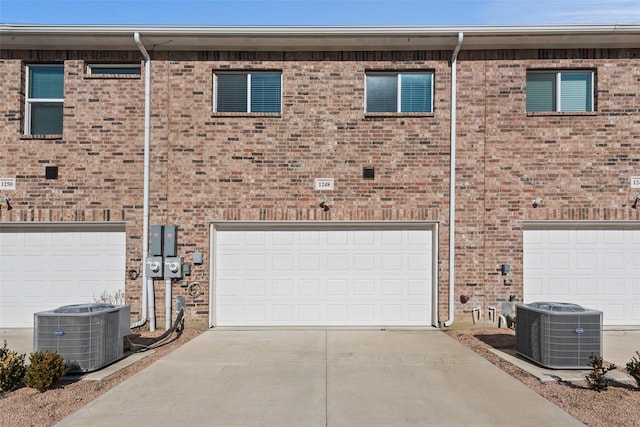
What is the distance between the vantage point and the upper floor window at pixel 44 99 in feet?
29.9

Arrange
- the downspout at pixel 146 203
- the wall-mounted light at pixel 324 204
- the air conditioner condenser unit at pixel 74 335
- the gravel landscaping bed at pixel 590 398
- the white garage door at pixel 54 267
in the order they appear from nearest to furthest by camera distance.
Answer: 1. the gravel landscaping bed at pixel 590 398
2. the air conditioner condenser unit at pixel 74 335
3. the downspout at pixel 146 203
4. the wall-mounted light at pixel 324 204
5. the white garage door at pixel 54 267

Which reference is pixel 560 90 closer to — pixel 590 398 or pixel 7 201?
pixel 590 398

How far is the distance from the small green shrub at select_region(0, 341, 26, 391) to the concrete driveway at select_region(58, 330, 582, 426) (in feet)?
4.10

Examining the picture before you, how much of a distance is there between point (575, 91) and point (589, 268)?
3.93 meters

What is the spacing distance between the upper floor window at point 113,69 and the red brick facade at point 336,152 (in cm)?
19

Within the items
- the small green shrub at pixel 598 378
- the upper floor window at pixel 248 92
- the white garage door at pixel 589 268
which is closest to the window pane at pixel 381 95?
the upper floor window at pixel 248 92

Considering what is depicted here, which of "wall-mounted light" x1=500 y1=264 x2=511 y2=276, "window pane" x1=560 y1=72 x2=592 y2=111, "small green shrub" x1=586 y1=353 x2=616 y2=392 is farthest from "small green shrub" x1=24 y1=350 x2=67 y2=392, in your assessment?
"window pane" x1=560 y1=72 x2=592 y2=111

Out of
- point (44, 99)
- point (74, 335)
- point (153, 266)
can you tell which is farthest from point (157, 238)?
point (44, 99)

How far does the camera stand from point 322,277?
9.02 meters

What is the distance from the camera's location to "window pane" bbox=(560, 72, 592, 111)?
9.05m

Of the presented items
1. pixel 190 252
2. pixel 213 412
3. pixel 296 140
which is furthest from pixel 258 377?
pixel 296 140

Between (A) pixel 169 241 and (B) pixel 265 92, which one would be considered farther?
(B) pixel 265 92

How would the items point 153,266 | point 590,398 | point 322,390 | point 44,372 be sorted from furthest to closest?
point 153,266, point 322,390, point 44,372, point 590,398

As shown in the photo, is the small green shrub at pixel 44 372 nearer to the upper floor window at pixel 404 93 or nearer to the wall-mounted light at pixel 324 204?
the wall-mounted light at pixel 324 204
